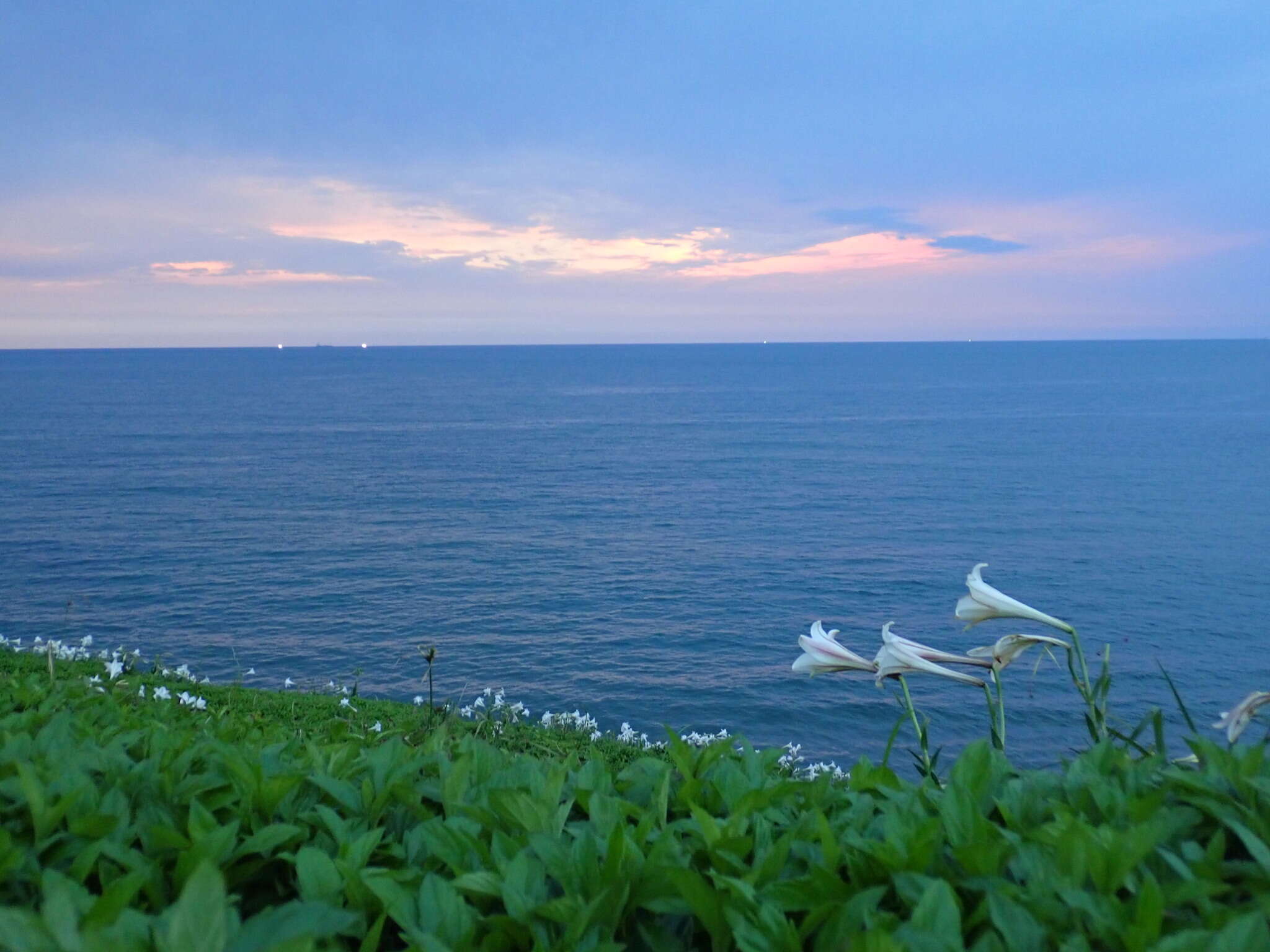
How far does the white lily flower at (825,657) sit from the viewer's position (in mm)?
3295

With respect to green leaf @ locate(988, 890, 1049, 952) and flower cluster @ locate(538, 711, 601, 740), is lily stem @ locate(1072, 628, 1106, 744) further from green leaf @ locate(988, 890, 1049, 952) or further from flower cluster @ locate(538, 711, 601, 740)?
flower cluster @ locate(538, 711, 601, 740)

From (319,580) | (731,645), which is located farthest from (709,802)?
(319,580)

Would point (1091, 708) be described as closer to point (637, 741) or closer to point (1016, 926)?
point (1016, 926)

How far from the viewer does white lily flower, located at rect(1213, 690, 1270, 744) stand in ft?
8.69

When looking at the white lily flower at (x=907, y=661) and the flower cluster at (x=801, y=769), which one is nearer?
the white lily flower at (x=907, y=661)

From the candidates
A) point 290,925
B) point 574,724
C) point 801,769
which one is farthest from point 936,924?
point 801,769

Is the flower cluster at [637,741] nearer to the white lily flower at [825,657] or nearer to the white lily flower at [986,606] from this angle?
the white lily flower at [825,657]

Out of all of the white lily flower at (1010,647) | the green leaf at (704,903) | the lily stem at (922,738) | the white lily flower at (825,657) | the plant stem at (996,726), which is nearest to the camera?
the green leaf at (704,903)

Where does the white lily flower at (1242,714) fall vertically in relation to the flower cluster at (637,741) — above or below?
above

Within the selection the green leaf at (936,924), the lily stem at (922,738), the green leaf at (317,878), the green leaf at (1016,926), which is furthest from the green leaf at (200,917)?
the lily stem at (922,738)

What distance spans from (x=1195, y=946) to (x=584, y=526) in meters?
38.8

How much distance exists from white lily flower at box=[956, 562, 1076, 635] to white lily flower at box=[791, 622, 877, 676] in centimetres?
38

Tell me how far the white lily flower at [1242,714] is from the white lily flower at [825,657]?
1001mm

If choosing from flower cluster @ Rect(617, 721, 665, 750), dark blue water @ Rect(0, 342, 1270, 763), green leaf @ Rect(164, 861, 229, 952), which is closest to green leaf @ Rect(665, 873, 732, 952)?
green leaf @ Rect(164, 861, 229, 952)
